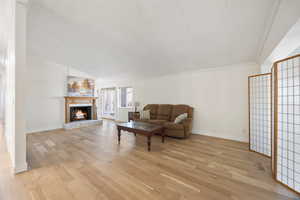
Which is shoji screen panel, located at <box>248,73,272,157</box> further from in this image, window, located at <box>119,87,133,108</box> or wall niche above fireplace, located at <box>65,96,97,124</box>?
wall niche above fireplace, located at <box>65,96,97,124</box>

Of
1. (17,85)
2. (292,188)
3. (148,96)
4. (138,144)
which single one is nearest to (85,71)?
(148,96)

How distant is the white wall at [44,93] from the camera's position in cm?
430

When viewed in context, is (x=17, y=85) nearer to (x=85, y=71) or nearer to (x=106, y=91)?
(x=85, y=71)

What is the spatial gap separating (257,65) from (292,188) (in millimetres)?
2968

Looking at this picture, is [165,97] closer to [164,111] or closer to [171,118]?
[164,111]

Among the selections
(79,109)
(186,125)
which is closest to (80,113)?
→ (79,109)

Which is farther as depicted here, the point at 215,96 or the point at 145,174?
the point at 215,96

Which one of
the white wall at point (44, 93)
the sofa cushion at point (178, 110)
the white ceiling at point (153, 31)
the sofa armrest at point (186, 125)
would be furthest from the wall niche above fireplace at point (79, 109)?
the sofa armrest at point (186, 125)

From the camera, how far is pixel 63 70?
5.07m

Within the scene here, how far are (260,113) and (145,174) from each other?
9.29 feet

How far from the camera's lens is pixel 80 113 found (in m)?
5.66

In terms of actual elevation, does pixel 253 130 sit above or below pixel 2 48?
below

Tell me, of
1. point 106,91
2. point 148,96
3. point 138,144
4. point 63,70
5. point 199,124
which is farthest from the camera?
point 106,91

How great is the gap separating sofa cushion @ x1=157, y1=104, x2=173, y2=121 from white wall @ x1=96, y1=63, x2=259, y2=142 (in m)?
0.34
